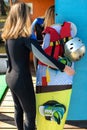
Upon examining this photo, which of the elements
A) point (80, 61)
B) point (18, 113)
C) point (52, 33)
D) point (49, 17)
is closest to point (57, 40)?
point (52, 33)

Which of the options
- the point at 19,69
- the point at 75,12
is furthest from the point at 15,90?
the point at 75,12

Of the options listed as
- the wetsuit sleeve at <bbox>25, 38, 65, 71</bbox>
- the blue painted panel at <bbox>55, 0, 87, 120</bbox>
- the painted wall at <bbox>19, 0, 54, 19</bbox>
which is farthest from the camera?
the painted wall at <bbox>19, 0, 54, 19</bbox>

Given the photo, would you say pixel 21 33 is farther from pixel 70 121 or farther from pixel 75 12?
pixel 70 121

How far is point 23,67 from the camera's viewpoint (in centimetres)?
325

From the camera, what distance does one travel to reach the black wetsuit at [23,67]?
10.4 feet

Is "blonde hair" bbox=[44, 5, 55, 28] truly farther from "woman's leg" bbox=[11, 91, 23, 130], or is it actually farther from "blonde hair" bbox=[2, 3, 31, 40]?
"woman's leg" bbox=[11, 91, 23, 130]

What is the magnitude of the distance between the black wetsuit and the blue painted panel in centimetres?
85

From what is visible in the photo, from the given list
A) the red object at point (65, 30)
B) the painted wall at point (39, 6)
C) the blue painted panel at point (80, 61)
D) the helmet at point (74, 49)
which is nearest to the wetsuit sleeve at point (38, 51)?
the helmet at point (74, 49)

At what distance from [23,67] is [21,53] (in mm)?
147

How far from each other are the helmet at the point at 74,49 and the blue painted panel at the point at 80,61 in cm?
45

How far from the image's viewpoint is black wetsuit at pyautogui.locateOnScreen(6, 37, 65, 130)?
3168mm

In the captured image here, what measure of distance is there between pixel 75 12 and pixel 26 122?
4.69 feet

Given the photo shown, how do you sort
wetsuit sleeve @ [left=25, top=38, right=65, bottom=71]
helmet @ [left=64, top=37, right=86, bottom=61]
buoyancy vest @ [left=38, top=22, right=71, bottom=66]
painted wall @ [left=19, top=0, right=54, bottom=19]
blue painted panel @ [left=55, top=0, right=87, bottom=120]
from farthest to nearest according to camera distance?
painted wall @ [left=19, top=0, right=54, bottom=19] → blue painted panel @ [left=55, top=0, right=87, bottom=120] → buoyancy vest @ [left=38, top=22, right=71, bottom=66] → helmet @ [left=64, top=37, right=86, bottom=61] → wetsuit sleeve @ [left=25, top=38, right=65, bottom=71]

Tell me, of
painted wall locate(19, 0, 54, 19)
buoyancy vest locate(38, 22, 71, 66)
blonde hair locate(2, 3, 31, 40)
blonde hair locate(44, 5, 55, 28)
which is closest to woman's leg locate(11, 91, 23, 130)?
buoyancy vest locate(38, 22, 71, 66)
